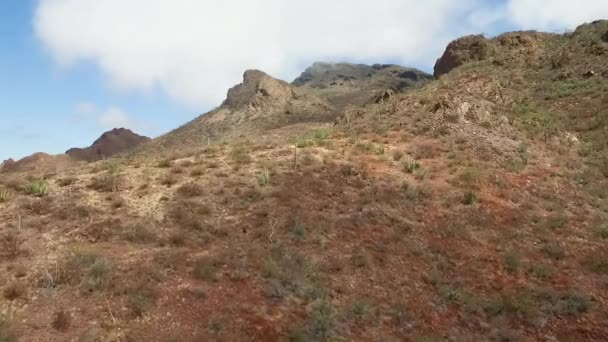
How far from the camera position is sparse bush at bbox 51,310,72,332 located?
902 centimetres

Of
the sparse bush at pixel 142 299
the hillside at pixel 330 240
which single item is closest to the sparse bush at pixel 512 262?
the hillside at pixel 330 240

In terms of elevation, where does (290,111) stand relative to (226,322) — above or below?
above

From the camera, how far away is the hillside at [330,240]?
10.1 meters

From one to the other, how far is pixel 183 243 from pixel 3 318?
440cm

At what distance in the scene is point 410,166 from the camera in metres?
19.0

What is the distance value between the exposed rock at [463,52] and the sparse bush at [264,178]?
88.0 feet

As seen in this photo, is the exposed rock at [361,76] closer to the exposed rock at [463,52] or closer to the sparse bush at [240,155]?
the exposed rock at [463,52]

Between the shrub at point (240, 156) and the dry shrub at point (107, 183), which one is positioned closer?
the dry shrub at point (107, 183)

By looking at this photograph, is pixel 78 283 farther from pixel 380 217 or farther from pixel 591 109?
pixel 591 109

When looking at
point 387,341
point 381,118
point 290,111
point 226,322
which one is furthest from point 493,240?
point 290,111

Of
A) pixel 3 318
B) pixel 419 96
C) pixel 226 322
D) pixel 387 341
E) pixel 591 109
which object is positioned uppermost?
pixel 419 96

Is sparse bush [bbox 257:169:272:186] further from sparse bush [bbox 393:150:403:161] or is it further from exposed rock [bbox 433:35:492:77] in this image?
exposed rock [bbox 433:35:492:77]

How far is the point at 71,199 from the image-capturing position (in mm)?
14383

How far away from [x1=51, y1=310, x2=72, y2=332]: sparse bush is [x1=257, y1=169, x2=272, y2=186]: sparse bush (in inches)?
314
